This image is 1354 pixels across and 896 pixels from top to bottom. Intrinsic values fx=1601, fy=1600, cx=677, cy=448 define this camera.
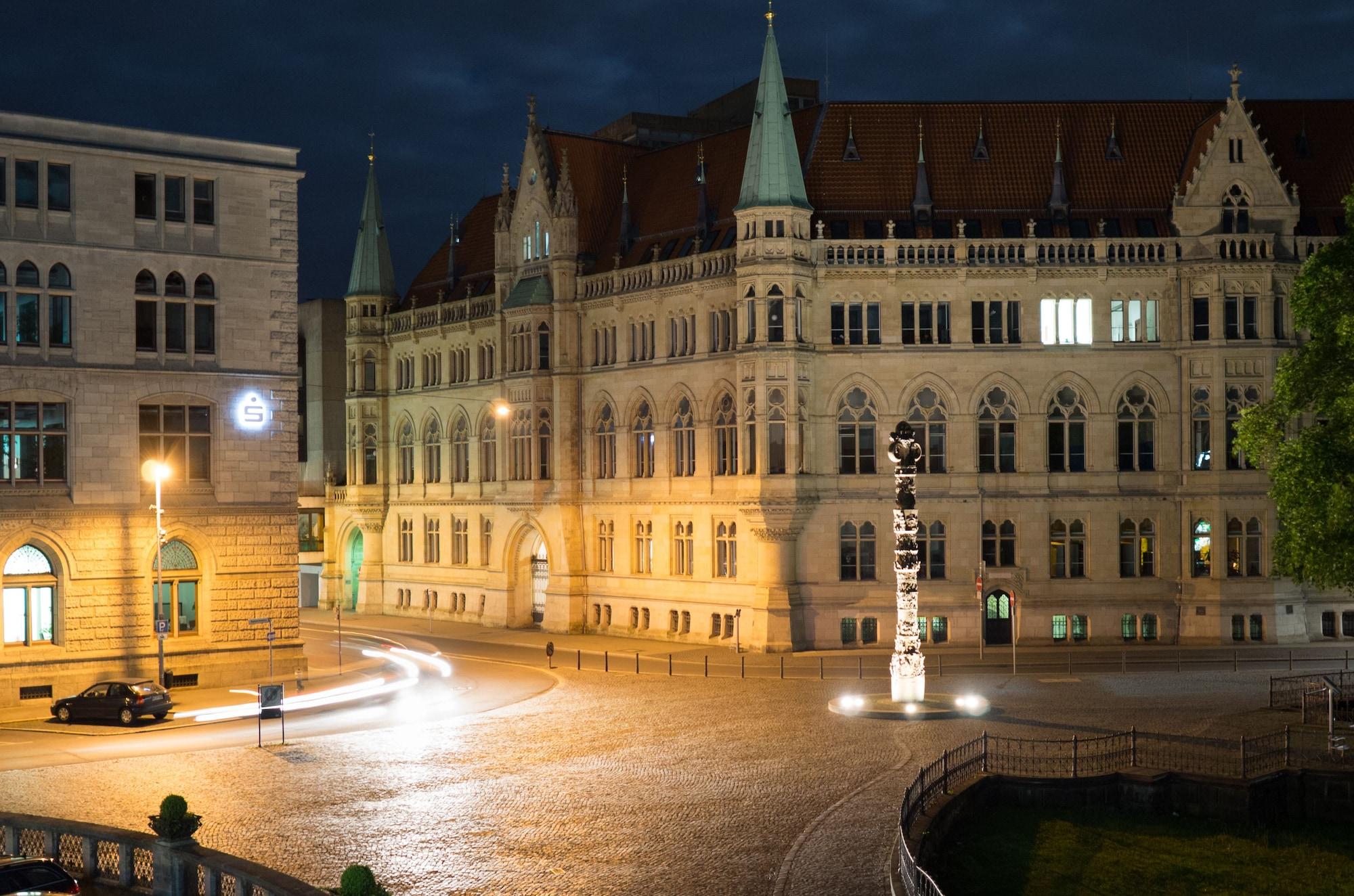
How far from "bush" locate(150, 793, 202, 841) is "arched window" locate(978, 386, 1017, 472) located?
4436 centimetres

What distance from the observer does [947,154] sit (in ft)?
218

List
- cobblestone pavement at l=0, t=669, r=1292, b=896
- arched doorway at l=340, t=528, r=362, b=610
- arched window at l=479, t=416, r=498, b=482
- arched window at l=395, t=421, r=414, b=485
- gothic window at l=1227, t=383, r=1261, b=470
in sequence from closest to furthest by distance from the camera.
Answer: cobblestone pavement at l=0, t=669, r=1292, b=896, gothic window at l=1227, t=383, r=1261, b=470, arched window at l=479, t=416, r=498, b=482, arched window at l=395, t=421, r=414, b=485, arched doorway at l=340, t=528, r=362, b=610

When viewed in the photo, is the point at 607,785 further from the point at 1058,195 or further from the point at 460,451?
the point at 460,451

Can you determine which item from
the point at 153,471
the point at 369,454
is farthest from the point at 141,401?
the point at 369,454

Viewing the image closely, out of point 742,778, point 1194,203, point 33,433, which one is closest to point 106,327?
point 33,433

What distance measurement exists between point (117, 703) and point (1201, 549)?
133 ft

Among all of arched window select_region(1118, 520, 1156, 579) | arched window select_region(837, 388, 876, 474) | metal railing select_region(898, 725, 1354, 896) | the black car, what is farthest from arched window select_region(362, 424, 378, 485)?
metal railing select_region(898, 725, 1354, 896)

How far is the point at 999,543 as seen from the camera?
207ft

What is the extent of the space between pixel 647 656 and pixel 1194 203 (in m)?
27.7

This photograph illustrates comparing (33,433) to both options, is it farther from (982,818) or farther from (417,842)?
(982,818)

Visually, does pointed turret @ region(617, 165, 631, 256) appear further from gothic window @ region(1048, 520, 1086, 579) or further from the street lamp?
the street lamp

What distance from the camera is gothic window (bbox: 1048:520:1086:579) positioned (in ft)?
207

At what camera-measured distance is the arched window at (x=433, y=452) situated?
83938 millimetres

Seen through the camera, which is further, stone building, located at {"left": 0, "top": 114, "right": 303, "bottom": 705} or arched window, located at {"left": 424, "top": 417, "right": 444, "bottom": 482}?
arched window, located at {"left": 424, "top": 417, "right": 444, "bottom": 482}
